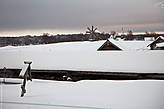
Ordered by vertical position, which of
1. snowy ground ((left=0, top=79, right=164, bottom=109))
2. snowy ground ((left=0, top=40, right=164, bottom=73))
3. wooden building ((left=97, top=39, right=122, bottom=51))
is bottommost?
snowy ground ((left=0, top=79, right=164, bottom=109))

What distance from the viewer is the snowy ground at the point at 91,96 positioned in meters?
3.18

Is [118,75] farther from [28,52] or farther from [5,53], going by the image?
[5,53]

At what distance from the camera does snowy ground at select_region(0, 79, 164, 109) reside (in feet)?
10.4

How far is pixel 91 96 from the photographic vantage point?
3.67m

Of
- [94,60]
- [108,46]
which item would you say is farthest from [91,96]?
[108,46]

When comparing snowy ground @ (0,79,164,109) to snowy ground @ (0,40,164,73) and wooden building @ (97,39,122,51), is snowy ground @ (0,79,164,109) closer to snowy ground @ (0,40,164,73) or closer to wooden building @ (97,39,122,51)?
snowy ground @ (0,40,164,73)

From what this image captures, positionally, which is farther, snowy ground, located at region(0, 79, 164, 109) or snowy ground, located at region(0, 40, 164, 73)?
snowy ground, located at region(0, 40, 164, 73)

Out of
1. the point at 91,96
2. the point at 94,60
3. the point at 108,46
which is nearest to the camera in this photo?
the point at 91,96

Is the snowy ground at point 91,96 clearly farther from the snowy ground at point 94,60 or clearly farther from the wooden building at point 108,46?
the wooden building at point 108,46

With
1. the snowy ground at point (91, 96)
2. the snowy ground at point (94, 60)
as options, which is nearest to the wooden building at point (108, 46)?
the snowy ground at point (94, 60)

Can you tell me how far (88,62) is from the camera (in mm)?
6590

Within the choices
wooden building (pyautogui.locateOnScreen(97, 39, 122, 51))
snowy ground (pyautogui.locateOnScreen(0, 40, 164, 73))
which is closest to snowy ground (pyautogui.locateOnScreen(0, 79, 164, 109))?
snowy ground (pyautogui.locateOnScreen(0, 40, 164, 73))

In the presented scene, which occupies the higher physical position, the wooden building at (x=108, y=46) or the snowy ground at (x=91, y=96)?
the wooden building at (x=108, y=46)

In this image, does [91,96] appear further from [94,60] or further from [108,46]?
[108,46]
